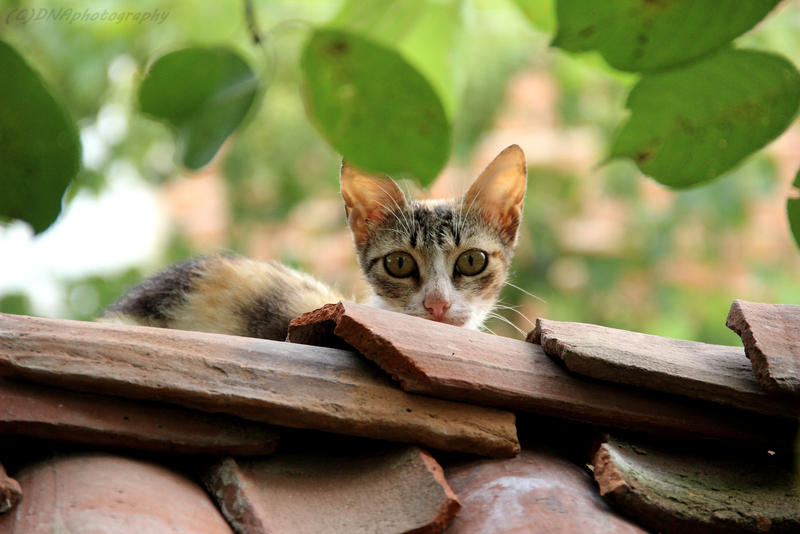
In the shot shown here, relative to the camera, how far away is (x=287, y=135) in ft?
11.9

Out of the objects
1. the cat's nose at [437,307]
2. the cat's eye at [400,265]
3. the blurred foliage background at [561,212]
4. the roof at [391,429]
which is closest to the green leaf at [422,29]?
the roof at [391,429]

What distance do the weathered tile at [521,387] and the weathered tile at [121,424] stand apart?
160mm

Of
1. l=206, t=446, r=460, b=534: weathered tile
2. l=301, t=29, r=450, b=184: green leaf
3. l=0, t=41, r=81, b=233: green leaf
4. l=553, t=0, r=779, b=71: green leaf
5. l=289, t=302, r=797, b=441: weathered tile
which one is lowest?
l=206, t=446, r=460, b=534: weathered tile

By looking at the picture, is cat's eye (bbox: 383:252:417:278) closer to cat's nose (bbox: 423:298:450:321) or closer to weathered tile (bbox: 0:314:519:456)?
cat's nose (bbox: 423:298:450:321)

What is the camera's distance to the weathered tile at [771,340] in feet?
2.79

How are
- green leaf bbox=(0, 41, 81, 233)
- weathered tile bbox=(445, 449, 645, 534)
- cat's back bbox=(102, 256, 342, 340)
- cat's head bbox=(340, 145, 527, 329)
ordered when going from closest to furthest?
green leaf bbox=(0, 41, 81, 233) < weathered tile bbox=(445, 449, 645, 534) < cat's back bbox=(102, 256, 342, 340) < cat's head bbox=(340, 145, 527, 329)

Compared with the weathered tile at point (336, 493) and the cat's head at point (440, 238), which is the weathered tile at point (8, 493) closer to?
the weathered tile at point (336, 493)

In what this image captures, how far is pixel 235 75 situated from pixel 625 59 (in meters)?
0.24

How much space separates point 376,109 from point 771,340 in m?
0.66

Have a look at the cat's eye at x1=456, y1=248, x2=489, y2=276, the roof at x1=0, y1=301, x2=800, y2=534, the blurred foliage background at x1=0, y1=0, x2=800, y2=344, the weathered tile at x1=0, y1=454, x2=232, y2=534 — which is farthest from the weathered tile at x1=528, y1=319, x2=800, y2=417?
the blurred foliage background at x1=0, y1=0, x2=800, y2=344

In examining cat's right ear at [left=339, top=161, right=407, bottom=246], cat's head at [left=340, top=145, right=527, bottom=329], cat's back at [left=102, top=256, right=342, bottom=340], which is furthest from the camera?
cat's right ear at [left=339, top=161, right=407, bottom=246]

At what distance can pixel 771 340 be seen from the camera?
90 cm

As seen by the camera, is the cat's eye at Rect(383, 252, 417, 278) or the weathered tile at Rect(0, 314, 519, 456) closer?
the weathered tile at Rect(0, 314, 519, 456)

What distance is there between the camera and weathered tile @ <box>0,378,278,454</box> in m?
0.78
